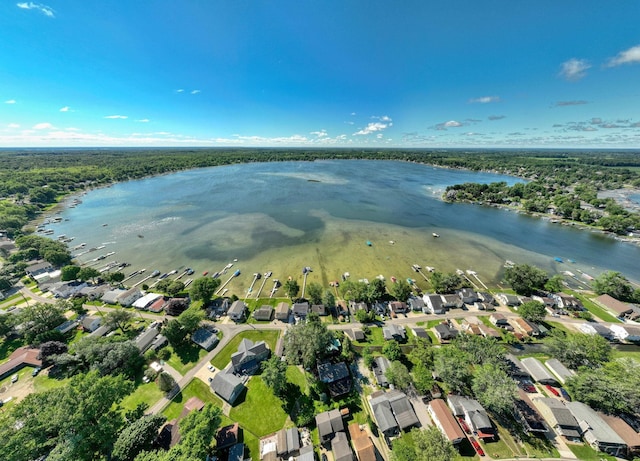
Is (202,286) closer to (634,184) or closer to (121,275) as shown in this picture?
(121,275)

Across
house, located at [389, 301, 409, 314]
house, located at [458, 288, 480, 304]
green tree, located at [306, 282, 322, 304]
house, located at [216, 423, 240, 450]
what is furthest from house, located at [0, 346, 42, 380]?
house, located at [458, 288, 480, 304]

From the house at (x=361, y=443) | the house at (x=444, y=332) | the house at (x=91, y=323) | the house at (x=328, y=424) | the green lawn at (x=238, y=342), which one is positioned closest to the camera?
the house at (x=361, y=443)

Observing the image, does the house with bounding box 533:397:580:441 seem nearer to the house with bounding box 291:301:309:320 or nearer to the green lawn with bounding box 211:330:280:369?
the house with bounding box 291:301:309:320

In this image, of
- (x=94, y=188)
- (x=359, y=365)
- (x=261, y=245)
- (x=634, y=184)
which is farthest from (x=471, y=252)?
(x=94, y=188)

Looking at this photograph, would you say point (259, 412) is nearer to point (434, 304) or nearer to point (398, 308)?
point (398, 308)

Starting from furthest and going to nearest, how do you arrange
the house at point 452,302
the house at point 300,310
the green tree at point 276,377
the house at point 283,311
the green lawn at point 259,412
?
the house at point 452,302 → the house at point 300,310 → the house at point 283,311 → the green tree at point 276,377 → the green lawn at point 259,412

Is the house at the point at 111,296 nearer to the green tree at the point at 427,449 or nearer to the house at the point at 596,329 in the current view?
the green tree at the point at 427,449

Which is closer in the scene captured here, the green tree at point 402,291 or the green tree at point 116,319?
the green tree at point 116,319

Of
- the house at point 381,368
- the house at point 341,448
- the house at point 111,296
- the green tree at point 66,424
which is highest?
the green tree at point 66,424

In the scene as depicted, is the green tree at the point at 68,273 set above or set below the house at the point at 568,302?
above

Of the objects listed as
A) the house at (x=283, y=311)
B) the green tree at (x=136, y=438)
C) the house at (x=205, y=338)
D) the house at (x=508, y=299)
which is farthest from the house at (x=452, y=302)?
the green tree at (x=136, y=438)
